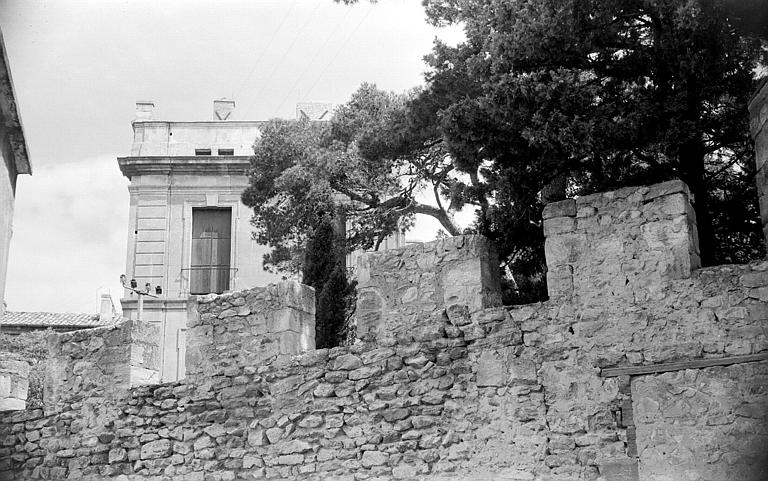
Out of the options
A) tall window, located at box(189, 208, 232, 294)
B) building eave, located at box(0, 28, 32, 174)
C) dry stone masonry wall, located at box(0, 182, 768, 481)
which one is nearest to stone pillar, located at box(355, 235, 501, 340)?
dry stone masonry wall, located at box(0, 182, 768, 481)

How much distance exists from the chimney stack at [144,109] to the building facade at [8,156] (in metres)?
14.4

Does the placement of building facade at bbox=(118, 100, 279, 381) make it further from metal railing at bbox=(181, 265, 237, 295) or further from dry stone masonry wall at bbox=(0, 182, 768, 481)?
dry stone masonry wall at bbox=(0, 182, 768, 481)

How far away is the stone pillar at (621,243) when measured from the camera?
20.8ft

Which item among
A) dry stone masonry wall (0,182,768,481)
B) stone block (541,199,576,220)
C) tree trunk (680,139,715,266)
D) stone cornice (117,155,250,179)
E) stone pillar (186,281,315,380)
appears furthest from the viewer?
stone cornice (117,155,250,179)

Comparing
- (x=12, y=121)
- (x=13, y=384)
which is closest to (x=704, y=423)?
(x=12, y=121)

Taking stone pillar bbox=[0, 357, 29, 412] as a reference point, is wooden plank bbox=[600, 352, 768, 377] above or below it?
below

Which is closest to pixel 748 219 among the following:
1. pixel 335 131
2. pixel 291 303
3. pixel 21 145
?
pixel 291 303

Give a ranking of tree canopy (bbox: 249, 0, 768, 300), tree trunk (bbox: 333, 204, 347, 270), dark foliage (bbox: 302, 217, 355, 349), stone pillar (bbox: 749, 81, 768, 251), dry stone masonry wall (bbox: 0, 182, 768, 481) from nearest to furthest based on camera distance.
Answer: dry stone masonry wall (bbox: 0, 182, 768, 481) < stone pillar (bbox: 749, 81, 768, 251) < tree canopy (bbox: 249, 0, 768, 300) < dark foliage (bbox: 302, 217, 355, 349) < tree trunk (bbox: 333, 204, 347, 270)

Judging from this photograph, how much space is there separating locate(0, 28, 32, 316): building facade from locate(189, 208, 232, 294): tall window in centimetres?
1285

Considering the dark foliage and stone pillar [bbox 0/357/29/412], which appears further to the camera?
the dark foliage

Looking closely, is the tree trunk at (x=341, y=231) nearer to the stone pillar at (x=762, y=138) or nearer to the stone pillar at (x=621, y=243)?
the stone pillar at (x=621, y=243)

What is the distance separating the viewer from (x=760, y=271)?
5969 millimetres

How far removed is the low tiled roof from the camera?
23031 millimetres

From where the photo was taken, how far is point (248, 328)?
26.9 feet
